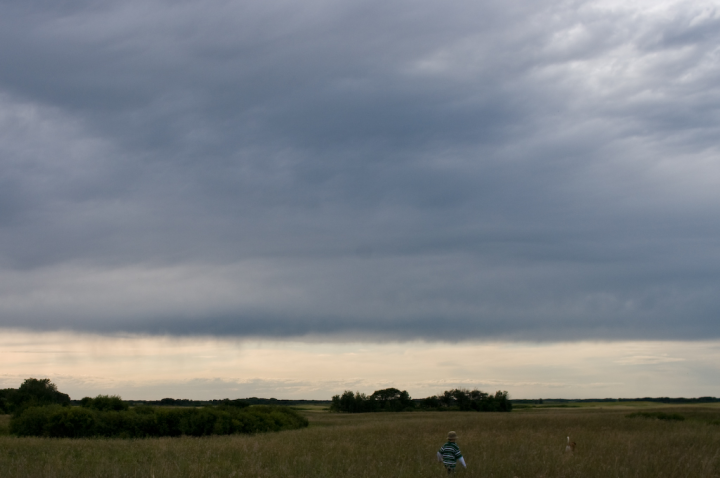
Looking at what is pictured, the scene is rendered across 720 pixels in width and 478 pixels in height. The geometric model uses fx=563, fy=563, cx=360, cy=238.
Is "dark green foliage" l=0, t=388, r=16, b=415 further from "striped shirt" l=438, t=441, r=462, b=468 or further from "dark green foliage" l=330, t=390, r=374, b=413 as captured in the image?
"striped shirt" l=438, t=441, r=462, b=468

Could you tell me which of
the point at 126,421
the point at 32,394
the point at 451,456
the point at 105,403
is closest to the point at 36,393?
the point at 32,394

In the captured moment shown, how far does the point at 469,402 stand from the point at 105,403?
85540mm

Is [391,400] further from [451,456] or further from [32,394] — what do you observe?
[451,456]

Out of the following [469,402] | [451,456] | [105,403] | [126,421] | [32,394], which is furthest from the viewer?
[469,402]

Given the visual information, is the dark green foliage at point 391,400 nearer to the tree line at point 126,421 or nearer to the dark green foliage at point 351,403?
the dark green foliage at point 351,403

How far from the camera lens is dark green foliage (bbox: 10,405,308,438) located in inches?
1572

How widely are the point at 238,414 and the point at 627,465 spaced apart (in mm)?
38236

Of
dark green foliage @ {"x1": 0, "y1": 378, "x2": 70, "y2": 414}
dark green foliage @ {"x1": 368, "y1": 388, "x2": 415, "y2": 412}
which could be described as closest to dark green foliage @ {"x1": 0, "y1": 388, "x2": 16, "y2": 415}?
dark green foliage @ {"x1": 0, "y1": 378, "x2": 70, "y2": 414}

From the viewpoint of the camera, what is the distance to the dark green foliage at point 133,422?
39938mm

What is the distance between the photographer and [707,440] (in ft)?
81.6

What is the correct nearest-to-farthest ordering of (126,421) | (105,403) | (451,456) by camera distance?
(451,456)
(126,421)
(105,403)

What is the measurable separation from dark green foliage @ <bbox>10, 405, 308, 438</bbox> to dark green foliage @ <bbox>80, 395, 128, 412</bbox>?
2.42m

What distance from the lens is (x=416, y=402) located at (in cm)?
12862

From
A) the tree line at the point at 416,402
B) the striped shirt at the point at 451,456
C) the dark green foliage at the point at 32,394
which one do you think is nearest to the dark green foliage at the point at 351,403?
the tree line at the point at 416,402
